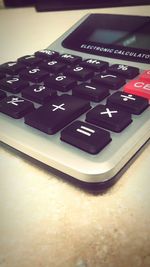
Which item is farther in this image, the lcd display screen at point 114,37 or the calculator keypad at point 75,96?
the lcd display screen at point 114,37

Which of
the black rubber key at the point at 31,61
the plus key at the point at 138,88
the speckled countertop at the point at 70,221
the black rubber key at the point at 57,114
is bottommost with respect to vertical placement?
the speckled countertop at the point at 70,221

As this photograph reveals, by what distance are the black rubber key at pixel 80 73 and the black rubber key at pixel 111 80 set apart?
0.01 meters

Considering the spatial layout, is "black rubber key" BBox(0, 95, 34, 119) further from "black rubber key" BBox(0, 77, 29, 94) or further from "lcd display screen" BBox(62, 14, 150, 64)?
"lcd display screen" BBox(62, 14, 150, 64)

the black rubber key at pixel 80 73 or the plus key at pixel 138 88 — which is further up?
the black rubber key at pixel 80 73

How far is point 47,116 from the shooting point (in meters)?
0.26

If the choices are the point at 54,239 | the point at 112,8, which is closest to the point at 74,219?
the point at 54,239

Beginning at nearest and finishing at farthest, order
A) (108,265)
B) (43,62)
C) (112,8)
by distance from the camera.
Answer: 1. (108,265)
2. (43,62)
3. (112,8)

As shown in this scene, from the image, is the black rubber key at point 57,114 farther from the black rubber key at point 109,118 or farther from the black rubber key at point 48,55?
the black rubber key at point 48,55

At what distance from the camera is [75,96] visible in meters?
0.30

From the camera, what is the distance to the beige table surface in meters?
0.18

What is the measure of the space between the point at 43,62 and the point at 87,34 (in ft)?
0.31

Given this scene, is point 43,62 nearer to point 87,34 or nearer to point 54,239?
point 87,34

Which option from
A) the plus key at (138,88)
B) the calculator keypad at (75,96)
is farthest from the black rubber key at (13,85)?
the plus key at (138,88)

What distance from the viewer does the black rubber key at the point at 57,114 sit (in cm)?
25
